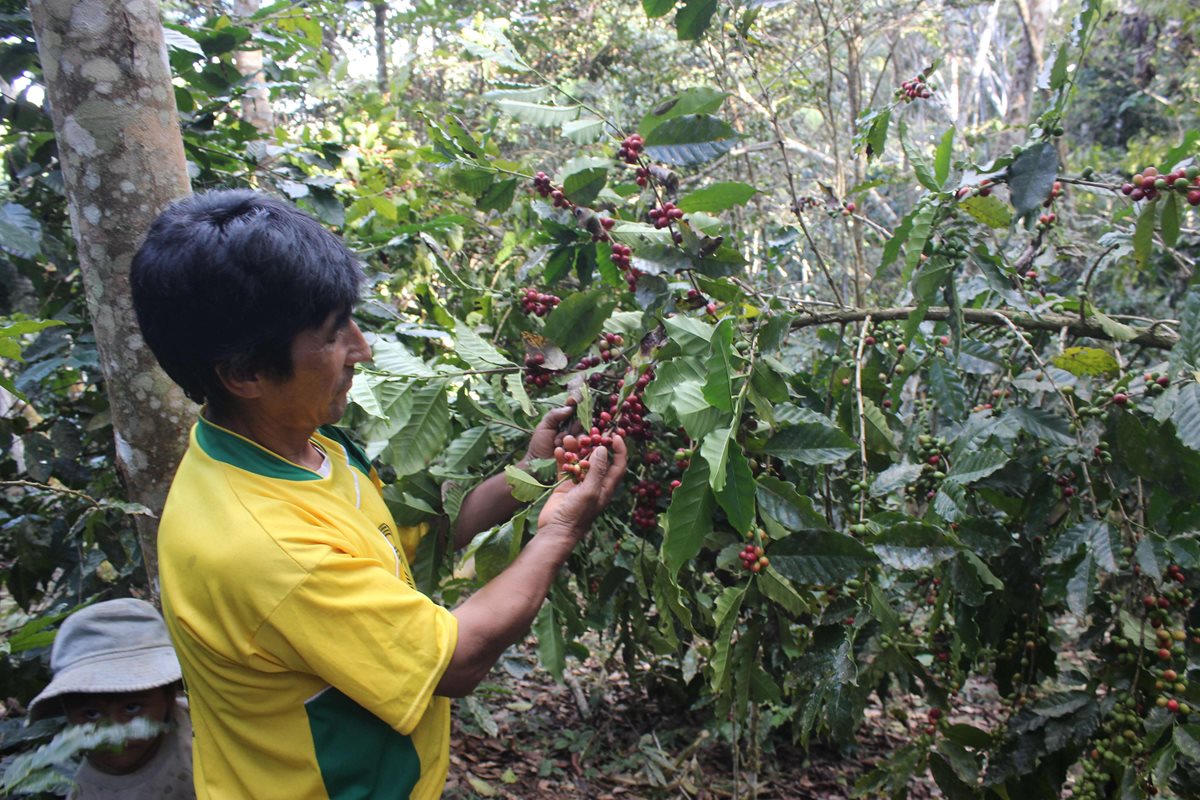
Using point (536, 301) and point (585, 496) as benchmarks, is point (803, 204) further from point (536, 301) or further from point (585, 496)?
point (585, 496)

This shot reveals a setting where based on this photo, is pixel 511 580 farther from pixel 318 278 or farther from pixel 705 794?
pixel 705 794

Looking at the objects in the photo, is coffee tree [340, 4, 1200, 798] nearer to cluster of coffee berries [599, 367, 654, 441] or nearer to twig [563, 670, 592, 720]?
cluster of coffee berries [599, 367, 654, 441]

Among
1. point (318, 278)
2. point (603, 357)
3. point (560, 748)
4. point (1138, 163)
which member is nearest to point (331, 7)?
point (603, 357)

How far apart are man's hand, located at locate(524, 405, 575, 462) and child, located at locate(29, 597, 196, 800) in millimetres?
907

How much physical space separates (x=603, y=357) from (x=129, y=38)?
1243 millimetres

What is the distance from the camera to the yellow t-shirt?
1199mm

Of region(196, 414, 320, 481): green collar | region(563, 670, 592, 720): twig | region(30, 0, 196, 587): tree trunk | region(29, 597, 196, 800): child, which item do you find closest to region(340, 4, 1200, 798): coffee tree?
region(196, 414, 320, 481): green collar

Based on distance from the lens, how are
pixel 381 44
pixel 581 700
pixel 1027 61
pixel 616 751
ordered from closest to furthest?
1. pixel 616 751
2. pixel 581 700
3. pixel 1027 61
4. pixel 381 44

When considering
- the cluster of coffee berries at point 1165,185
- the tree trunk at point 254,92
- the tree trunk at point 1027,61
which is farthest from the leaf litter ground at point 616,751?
the tree trunk at point 1027,61

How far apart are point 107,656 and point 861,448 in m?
1.62

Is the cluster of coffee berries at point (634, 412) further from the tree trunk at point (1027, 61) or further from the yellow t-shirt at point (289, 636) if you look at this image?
the tree trunk at point (1027, 61)

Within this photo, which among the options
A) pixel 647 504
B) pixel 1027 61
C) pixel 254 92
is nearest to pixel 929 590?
pixel 647 504

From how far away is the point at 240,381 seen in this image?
1338mm

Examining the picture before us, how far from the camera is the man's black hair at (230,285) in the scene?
1248mm
